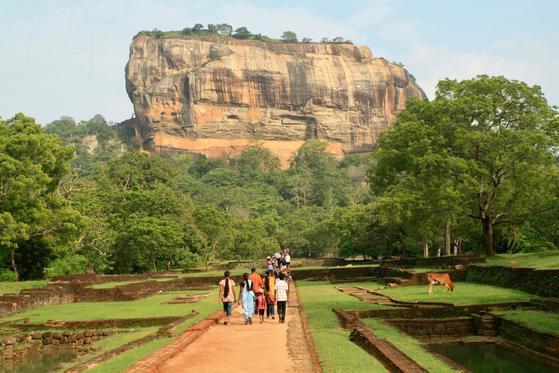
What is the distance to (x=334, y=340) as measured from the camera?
12.3 m

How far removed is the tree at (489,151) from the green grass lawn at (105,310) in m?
12.4

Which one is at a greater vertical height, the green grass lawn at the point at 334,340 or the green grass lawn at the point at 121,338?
the green grass lawn at the point at 334,340

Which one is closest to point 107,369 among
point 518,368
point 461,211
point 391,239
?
point 518,368

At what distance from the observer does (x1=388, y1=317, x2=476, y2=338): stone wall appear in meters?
15.7

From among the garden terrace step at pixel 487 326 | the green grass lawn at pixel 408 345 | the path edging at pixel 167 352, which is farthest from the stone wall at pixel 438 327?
the path edging at pixel 167 352

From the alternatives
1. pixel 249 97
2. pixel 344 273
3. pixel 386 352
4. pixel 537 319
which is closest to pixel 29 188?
pixel 344 273

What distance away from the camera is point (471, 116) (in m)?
29.9

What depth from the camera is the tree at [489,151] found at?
28.7 metres

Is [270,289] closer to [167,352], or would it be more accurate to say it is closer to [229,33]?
[167,352]

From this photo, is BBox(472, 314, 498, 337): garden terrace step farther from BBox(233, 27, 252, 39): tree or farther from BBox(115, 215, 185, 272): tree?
BBox(233, 27, 252, 39): tree

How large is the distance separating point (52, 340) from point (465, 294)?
11.9m

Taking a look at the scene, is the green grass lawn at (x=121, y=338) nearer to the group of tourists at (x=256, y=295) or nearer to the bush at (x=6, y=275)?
the group of tourists at (x=256, y=295)

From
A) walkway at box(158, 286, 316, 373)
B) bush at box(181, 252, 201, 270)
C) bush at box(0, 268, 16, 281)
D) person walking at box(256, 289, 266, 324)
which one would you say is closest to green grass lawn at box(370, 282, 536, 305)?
person walking at box(256, 289, 266, 324)

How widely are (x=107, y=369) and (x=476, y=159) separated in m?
23.2
